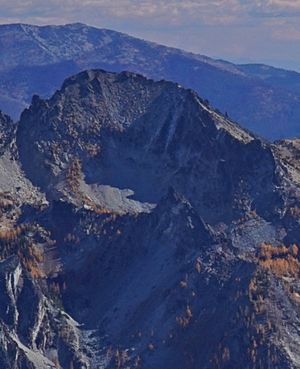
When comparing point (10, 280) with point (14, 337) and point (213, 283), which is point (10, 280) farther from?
point (213, 283)

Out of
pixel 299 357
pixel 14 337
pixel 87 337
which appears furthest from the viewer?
pixel 87 337

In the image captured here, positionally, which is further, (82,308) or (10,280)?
(82,308)

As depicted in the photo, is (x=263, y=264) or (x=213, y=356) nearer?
(x=213, y=356)

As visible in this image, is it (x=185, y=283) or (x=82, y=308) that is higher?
(x=185, y=283)

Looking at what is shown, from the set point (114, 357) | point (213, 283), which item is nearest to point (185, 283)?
point (213, 283)

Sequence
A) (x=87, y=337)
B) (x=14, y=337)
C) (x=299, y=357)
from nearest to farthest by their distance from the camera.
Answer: (x=299, y=357), (x=14, y=337), (x=87, y=337)

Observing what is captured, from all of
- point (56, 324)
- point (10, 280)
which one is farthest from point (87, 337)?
point (10, 280)

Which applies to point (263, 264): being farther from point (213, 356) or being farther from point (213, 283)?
point (213, 356)

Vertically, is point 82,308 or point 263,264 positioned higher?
point 263,264
